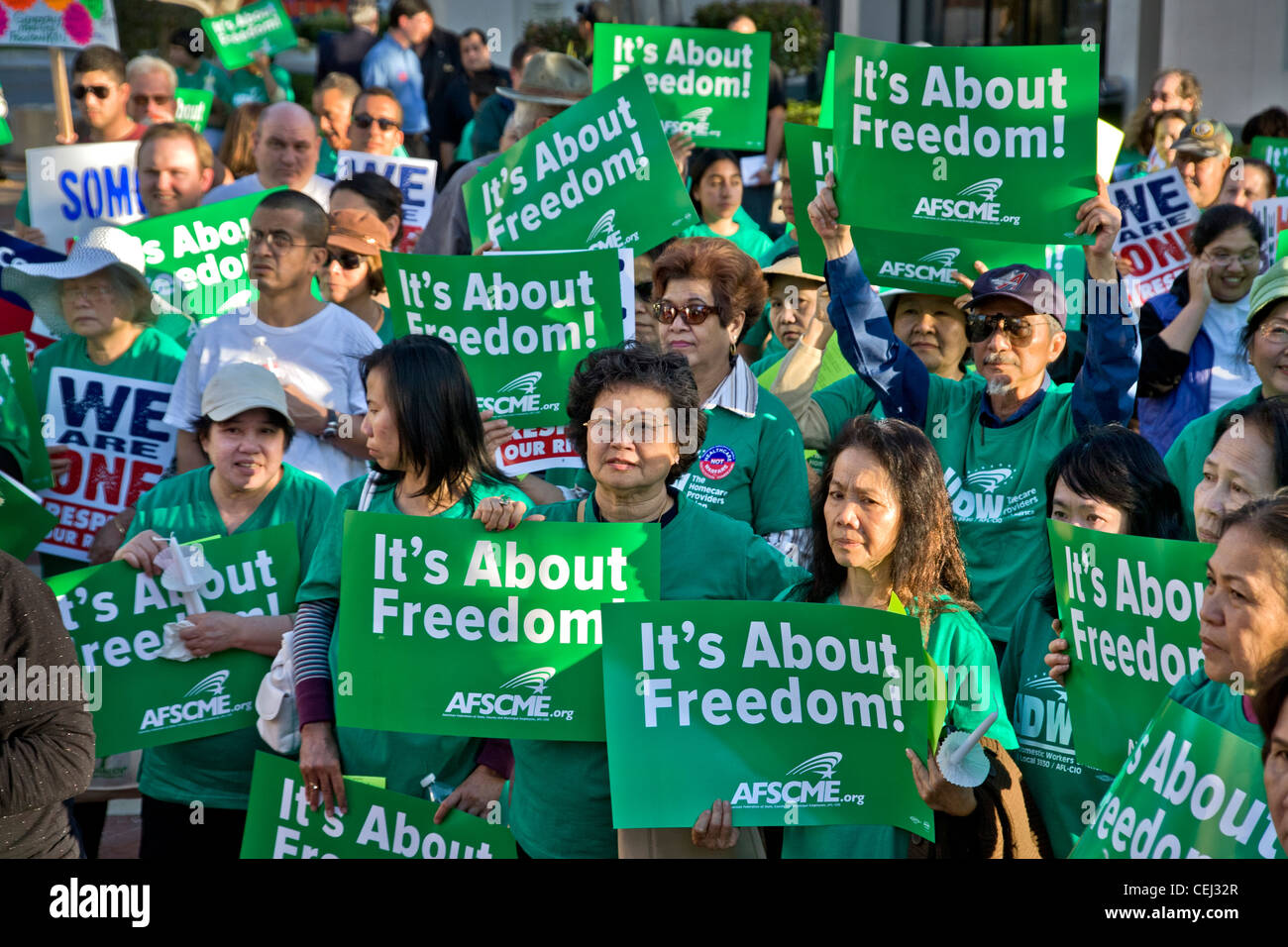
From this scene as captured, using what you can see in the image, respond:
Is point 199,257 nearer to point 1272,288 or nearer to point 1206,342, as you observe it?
point 1206,342

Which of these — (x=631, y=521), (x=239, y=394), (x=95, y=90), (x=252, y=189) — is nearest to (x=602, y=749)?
(x=631, y=521)

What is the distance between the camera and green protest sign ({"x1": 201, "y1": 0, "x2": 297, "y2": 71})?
10898 millimetres

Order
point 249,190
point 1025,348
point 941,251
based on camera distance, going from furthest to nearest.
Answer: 1. point 249,190
2. point 941,251
3. point 1025,348

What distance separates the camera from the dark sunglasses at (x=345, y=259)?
6.27m

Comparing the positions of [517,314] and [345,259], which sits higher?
[345,259]

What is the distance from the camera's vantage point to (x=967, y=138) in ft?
16.7

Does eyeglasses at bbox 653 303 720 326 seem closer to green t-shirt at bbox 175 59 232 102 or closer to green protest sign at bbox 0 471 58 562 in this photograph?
green protest sign at bbox 0 471 58 562

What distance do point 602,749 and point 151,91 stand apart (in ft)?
23.5

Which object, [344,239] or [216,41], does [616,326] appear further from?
[216,41]

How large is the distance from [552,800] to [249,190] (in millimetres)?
5036

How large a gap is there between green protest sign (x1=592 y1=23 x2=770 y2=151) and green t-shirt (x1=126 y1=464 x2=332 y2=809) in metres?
4.15

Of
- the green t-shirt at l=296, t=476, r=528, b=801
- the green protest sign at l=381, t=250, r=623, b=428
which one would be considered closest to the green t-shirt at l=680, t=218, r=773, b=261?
the green protest sign at l=381, t=250, r=623, b=428
